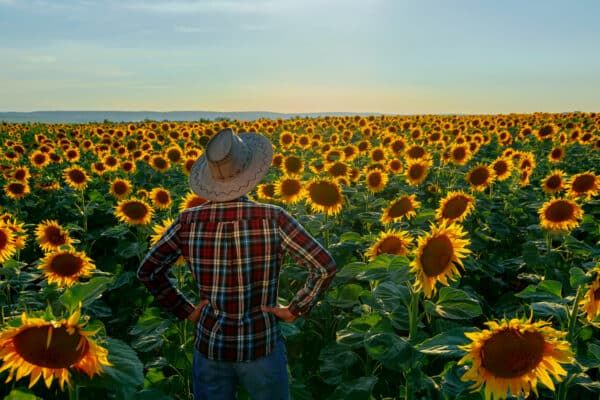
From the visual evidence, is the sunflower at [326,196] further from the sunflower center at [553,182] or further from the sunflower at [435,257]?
the sunflower center at [553,182]

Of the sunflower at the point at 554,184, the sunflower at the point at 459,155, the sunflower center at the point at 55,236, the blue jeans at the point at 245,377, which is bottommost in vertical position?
the blue jeans at the point at 245,377

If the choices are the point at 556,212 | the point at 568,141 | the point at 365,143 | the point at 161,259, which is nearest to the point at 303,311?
the point at 161,259

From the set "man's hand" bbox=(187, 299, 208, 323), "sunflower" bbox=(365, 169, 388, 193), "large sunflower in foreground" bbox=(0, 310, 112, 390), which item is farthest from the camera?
"sunflower" bbox=(365, 169, 388, 193)

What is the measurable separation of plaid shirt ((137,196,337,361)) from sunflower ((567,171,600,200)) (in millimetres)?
5671

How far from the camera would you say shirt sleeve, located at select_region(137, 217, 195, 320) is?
283 centimetres

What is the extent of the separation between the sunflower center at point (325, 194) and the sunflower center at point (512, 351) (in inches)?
180

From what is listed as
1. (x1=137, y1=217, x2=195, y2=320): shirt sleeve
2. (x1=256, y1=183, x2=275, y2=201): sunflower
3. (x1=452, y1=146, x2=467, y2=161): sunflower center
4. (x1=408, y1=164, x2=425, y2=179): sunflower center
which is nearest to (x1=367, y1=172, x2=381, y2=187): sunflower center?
(x1=408, y1=164, x2=425, y2=179): sunflower center

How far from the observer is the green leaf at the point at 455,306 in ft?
9.59

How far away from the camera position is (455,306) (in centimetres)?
300

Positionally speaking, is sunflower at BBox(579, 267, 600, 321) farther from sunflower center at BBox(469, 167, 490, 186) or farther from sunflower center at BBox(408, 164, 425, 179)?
sunflower center at BBox(408, 164, 425, 179)

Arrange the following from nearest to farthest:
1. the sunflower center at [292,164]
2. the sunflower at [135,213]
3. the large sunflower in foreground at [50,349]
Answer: the large sunflower in foreground at [50,349] → the sunflower at [135,213] → the sunflower center at [292,164]

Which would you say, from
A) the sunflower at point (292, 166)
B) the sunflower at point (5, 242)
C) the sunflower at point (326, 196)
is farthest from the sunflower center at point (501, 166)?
the sunflower at point (5, 242)

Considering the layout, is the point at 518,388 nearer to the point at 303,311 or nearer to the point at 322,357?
the point at 303,311

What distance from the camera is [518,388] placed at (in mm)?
2102
